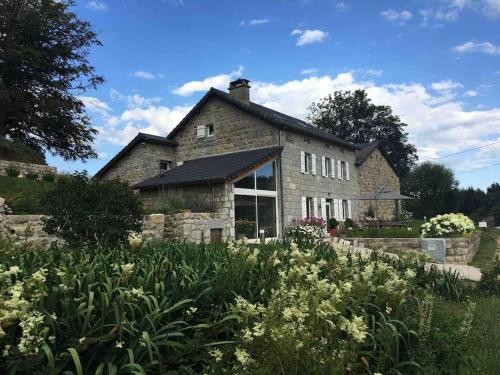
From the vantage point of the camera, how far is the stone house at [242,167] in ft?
56.7

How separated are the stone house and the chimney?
0.18 feet

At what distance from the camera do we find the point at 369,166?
1227 inches

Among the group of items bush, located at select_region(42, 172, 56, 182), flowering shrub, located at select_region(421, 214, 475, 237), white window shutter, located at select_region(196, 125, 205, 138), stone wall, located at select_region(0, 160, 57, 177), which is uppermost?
white window shutter, located at select_region(196, 125, 205, 138)

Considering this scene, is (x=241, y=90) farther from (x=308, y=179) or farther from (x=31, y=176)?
(x=31, y=176)

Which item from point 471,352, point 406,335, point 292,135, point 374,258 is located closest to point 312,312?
point 406,335

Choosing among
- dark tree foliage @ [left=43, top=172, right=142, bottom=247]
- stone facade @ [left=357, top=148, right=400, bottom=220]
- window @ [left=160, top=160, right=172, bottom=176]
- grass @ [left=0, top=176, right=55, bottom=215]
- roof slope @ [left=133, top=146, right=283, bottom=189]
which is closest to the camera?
dark tree foliage @ [left=43, top=172, right=142, bottom=247]

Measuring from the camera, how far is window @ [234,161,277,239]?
17.4 metres

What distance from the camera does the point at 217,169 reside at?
59.2 feet

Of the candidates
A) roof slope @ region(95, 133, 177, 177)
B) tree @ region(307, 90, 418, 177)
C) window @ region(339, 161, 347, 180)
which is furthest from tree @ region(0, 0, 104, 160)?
tree @ region(307, 90, 418, 177)

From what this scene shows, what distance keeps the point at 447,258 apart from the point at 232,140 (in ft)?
40.0

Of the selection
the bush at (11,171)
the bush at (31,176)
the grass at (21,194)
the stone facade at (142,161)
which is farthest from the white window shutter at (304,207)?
the bush at (11,171)

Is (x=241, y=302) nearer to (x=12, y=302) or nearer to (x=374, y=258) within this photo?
(x=12, y=302)

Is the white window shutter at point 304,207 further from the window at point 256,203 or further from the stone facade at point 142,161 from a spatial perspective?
the stone facade at point 142,161

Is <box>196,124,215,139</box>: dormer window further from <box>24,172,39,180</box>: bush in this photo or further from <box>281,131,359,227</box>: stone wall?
<box>24,172,39,180</box>: bush
